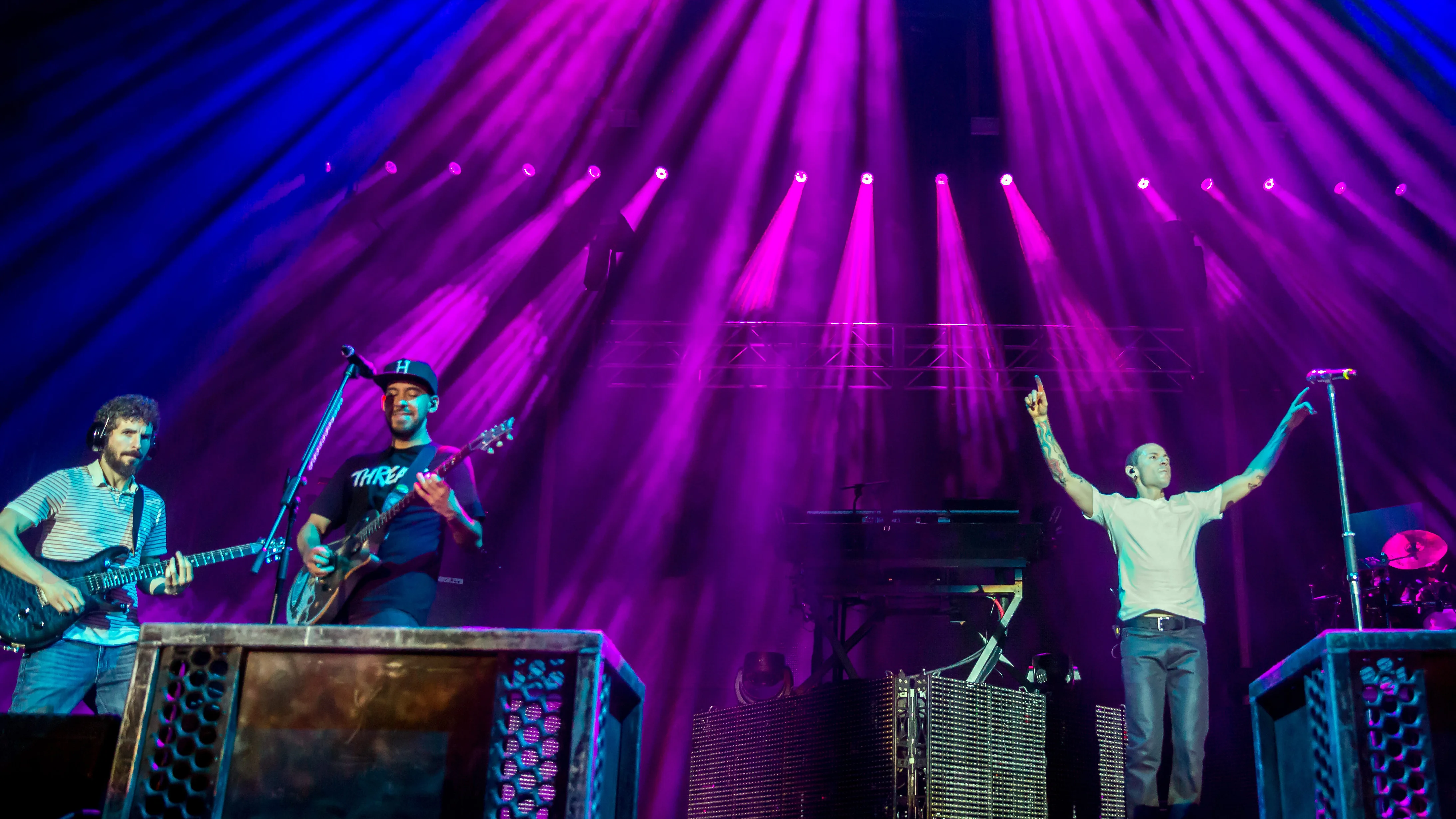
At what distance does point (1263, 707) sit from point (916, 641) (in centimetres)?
688

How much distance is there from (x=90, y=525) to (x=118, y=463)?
0.86 feet

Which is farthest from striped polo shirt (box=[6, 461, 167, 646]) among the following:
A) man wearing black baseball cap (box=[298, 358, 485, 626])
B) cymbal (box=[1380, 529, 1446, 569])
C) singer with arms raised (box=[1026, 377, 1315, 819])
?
cymbal (box=[1380, 529, 1446, 569])

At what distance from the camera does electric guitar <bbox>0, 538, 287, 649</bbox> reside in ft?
12.5

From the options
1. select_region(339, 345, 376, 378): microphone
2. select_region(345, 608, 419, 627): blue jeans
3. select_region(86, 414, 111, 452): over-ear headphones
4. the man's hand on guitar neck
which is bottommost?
select_region(345, 608, 419, 627): blue jeans

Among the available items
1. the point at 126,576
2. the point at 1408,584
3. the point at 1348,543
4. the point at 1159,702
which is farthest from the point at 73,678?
the point at 1408,584

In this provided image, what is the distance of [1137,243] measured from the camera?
9.62 meters

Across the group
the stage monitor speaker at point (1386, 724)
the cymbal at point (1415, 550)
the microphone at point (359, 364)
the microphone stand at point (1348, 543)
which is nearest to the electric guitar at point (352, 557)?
the microphone at point (359, 364)

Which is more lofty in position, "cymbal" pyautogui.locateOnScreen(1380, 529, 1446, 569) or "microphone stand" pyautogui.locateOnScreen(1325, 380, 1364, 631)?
"cymbal" pyautogui.locateOnScreen(1380, 529, 1446, 569)

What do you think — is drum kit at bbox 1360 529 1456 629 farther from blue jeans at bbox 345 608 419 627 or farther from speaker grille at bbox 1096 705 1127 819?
blue jeans at bbox 345 608 419 627

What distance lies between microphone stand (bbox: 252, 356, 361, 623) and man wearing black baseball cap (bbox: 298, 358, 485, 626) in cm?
13

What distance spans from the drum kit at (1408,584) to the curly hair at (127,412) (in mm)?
7594

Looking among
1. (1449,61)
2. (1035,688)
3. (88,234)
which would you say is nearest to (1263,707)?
(1035,688)

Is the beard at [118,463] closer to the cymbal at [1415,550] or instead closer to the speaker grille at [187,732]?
the speaker grille at [187,732]

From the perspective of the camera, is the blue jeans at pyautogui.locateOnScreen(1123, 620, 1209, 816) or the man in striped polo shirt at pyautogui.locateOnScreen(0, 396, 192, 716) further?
the blue jeans at pyautogui.locateOnScreen(1123, 620, 1209, 816)
